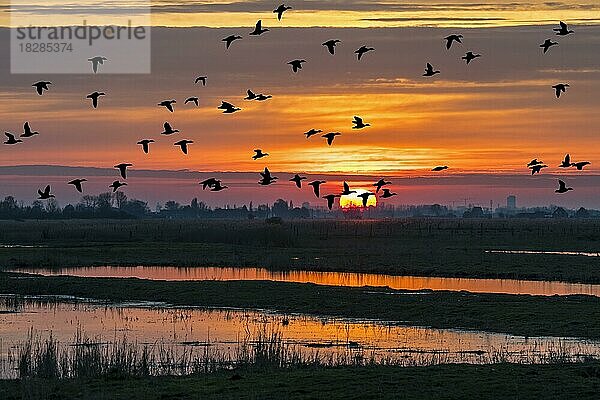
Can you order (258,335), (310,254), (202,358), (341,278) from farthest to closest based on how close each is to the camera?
(310,254) → (341,278) → (258,335) → (202,358)

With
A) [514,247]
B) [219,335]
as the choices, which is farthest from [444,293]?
[514,247]

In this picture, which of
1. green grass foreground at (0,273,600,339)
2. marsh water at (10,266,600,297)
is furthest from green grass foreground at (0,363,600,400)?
marsh water at (10,266,600,297)

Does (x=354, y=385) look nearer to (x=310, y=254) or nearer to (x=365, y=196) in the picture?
(x=365, y=196)

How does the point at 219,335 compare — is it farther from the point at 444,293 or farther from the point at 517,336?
the point at 444,293

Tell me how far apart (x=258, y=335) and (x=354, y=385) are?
40.2 ft

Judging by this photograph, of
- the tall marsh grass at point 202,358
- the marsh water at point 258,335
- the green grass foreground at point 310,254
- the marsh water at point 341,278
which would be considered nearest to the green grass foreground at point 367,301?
the marsh water at point 258,335

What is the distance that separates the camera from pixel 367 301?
43812mm

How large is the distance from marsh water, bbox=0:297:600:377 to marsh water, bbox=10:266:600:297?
584 inches

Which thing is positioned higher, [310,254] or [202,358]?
[310,254]

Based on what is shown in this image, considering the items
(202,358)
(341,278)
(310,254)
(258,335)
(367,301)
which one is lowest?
(202,358)

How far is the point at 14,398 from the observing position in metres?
20.6

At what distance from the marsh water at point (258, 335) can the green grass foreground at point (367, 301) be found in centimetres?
172

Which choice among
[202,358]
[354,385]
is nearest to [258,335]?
[202,358]

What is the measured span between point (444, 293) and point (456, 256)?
32651 mm
